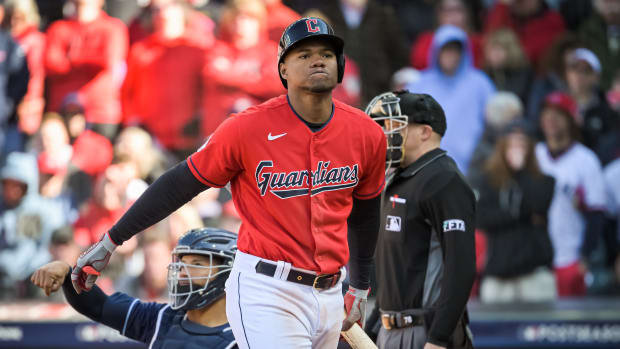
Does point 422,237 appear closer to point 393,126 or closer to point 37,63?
point 393,126

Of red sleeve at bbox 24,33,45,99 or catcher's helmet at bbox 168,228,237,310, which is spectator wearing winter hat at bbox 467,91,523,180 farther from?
red sleeve at bbox 24,33,45,99

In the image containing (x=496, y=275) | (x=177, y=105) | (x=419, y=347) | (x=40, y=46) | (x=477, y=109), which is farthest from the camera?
(x=40, y=46)

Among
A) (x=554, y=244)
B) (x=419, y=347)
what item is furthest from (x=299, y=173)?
(x=554, y=244)

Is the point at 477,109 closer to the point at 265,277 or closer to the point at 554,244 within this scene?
the point at 554,244

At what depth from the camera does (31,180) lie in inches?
325

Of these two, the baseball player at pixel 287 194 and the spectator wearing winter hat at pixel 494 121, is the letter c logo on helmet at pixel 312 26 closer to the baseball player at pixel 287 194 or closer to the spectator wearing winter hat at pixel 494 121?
the baseball player at pixel 287 194

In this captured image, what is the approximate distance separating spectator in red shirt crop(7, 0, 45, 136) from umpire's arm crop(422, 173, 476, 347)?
19.8ft

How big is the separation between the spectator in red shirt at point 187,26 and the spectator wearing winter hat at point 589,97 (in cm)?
332

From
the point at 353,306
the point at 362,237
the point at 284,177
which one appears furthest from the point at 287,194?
the point at 353,306

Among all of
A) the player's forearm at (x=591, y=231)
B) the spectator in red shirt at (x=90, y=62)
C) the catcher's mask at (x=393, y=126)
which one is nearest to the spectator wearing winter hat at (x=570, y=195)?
the player's forearm at (x=591, y=231)

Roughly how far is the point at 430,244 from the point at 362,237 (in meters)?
0.47

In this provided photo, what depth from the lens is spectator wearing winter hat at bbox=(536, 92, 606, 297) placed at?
7219 mm

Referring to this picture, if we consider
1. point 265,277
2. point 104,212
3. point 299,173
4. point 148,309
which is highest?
point 299,173

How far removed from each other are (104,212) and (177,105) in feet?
3.91
